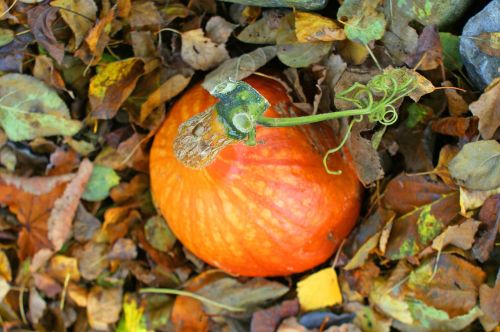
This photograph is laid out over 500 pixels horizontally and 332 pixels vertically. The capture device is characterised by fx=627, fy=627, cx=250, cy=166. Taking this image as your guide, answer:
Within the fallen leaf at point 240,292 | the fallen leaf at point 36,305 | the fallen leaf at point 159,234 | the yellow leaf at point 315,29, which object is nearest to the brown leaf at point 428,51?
the yellow leaf at point 315,29

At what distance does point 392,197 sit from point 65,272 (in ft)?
3.40

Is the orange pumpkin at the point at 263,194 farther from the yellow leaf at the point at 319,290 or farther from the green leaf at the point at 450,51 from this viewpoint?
the green leaf at the point at 450,51

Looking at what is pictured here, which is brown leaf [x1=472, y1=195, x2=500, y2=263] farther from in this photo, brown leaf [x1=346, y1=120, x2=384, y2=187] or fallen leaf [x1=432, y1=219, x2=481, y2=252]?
brown leaf [x1=346, y1=120, x2=384, y2=187]

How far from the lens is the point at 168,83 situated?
1734 mm

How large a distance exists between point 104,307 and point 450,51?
1248mm

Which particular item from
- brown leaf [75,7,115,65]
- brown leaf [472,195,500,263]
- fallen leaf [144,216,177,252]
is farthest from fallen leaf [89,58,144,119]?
brown leaf [472,195,500,263]

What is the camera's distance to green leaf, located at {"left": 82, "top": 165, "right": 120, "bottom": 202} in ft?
6.25

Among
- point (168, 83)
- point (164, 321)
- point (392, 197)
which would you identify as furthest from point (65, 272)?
point (392, 197)

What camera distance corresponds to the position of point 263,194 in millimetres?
1506

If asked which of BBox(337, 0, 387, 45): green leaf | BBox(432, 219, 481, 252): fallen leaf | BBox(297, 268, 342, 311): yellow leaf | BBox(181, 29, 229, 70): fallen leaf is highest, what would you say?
BBox(337, 0, 387, 45): green leaf

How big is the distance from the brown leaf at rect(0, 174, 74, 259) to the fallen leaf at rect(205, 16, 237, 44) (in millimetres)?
608

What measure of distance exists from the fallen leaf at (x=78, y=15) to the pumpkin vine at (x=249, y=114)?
51cm

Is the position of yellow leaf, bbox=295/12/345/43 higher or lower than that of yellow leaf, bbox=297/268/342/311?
higher

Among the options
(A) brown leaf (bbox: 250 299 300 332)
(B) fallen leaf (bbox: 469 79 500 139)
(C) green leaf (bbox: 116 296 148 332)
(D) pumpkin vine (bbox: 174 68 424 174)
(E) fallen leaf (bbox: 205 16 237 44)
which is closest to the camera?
(D) pumpkin vine (bbox: 174 68 424 174)
